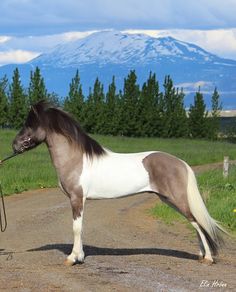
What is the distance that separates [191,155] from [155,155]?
3540cm

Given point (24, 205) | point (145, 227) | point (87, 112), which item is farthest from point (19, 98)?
point (145, 227)

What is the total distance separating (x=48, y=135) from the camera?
9266 mm

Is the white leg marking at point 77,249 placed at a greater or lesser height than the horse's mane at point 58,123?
lesser

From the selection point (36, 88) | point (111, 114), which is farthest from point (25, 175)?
point (111, 114)

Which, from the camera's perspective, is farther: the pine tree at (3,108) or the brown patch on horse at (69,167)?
the pine tree at (3,108)

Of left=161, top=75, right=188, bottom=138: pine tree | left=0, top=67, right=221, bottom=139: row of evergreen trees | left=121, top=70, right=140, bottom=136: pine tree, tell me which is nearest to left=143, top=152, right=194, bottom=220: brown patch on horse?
left=0, top=67, right=221, bottom=139: row of evergreen trees

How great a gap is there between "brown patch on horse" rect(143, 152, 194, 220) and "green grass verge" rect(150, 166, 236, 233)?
412 centimetres

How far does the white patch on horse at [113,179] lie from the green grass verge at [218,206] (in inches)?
172

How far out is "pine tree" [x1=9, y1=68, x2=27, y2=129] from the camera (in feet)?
206

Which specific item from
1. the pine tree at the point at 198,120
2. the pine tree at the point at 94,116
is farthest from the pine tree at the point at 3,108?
the pine tree at the point at 198,120

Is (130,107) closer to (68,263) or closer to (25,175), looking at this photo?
(25,175)

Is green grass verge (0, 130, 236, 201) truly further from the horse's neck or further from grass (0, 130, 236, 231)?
the horse's neck

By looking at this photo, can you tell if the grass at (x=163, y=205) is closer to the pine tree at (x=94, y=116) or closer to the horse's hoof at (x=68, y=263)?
the horse's hoof at (x=68, y=263)

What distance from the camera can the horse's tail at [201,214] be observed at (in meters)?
8.91
